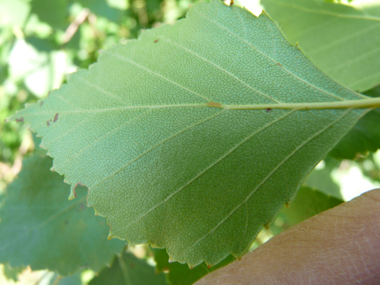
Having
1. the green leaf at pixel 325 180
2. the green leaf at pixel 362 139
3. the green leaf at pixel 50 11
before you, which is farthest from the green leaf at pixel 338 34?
the green leaf at pixel 50 11

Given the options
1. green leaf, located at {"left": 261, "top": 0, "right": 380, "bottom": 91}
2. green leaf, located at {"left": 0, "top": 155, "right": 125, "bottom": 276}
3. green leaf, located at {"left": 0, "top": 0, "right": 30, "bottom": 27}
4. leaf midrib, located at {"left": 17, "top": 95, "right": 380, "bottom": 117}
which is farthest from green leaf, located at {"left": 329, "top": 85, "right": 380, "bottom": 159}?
green leaf, located at {"left": 0, "top": 0, "right": 30, "bottom": 27}

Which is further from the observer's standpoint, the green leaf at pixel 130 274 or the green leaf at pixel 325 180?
the green leaf at pixel 325 180

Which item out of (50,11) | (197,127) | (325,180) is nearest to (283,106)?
(197,127)

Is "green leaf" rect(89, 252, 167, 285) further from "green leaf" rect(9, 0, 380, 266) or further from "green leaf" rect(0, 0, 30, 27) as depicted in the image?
"green leaf" rect(0, 0, 30, 27)

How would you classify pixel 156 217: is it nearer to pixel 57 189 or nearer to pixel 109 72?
pixel 109 72

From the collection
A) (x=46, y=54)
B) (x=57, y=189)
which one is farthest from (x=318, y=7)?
(x=46, y=54)

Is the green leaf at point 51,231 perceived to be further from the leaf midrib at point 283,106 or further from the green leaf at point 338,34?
the green leaf at point 338,34
